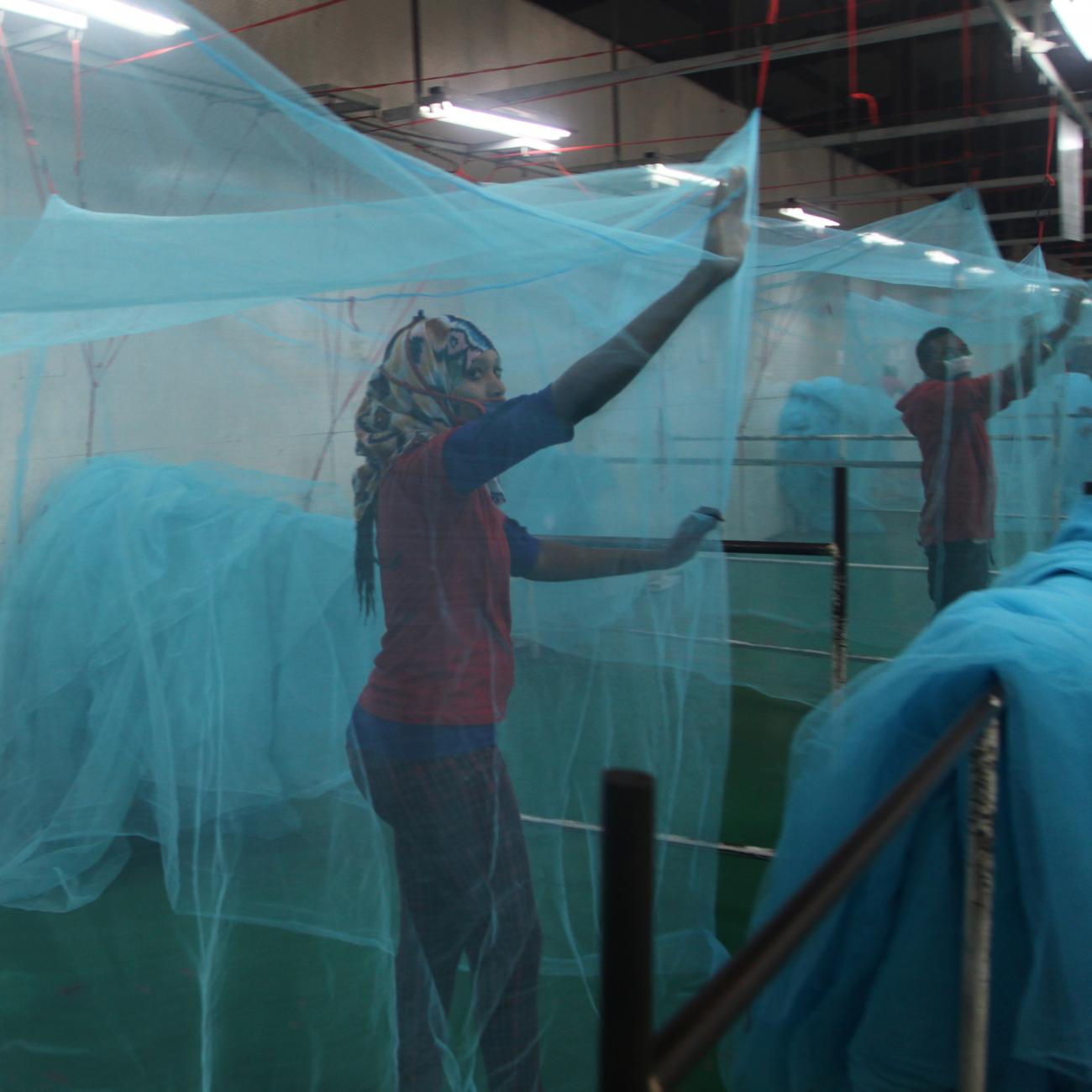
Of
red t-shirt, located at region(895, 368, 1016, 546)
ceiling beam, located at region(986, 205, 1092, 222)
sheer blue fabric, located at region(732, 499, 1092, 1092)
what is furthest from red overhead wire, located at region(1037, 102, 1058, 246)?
sheer blue fabric, located at region(732, 499, 1092, 1092)

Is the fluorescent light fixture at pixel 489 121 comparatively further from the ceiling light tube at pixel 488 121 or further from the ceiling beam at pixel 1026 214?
the ceiling beam at pixel 1026 214

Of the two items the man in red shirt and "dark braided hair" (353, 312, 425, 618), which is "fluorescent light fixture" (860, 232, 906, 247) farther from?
"dark braided hair" (353, 312, 425, 618)

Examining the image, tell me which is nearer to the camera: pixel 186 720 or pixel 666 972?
pixel 666 972

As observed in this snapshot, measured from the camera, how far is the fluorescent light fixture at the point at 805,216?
645cm

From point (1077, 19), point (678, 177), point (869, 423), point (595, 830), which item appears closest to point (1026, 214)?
point (1077, 19)

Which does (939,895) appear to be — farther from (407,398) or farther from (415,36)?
(415,36)

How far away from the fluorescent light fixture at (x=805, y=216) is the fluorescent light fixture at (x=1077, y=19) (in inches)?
80.4

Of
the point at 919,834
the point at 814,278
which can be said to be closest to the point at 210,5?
the point at 814,278

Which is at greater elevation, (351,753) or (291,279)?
(291,279)

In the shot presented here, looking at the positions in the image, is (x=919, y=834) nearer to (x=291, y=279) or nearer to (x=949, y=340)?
(x=291, y=279)

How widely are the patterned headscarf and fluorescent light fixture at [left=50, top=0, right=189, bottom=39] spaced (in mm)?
444

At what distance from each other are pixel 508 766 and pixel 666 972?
54cm

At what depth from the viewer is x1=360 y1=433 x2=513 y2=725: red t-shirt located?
1282 mm

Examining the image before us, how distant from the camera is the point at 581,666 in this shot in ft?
5.22
